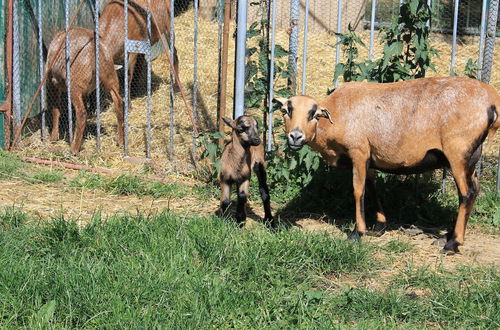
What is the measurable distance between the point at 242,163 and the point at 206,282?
1.94 metres

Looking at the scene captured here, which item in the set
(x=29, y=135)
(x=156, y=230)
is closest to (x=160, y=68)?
(x=29, y=135)

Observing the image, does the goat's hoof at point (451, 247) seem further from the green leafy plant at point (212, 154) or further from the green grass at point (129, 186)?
the green grass at point (129, 186)

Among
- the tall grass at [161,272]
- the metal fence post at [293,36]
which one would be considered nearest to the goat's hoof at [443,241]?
the tall grass at [161,272]

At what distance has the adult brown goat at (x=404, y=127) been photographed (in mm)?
5916

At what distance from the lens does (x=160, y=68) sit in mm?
12188

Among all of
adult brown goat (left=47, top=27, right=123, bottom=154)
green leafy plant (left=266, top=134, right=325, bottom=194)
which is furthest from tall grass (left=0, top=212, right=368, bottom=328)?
adult brown goat (left=47, top=27, right=123, bottom=154)

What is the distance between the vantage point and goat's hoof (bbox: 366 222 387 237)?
6551 millimetres

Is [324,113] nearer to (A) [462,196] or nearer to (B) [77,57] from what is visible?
(A) [462,196]

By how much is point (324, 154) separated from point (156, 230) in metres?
1.73

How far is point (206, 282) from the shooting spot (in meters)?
4.76

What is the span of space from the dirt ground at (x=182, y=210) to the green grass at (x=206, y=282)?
0.42m

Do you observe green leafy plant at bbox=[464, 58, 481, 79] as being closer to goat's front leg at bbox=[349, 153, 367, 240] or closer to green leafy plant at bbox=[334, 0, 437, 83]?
green leafy plant at bbox=[334, 0, 437, 83]

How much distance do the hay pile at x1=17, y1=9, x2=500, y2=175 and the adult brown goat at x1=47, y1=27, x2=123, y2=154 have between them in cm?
29

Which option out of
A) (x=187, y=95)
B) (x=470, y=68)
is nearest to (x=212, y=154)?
(x=470, y=68)
